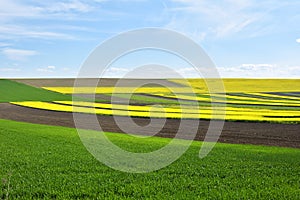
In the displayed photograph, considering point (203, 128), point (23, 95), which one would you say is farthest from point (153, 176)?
point (23, 95)

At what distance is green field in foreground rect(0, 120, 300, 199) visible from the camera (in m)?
12.2

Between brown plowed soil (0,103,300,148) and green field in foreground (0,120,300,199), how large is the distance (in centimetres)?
655

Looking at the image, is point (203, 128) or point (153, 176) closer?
point (153, 176)

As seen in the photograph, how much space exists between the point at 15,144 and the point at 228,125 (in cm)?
2034

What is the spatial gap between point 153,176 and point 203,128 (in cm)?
2014

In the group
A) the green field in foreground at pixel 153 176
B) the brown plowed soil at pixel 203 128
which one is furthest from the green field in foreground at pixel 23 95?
the green field in foreground at pixel 153 176

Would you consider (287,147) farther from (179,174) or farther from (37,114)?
(37,114)

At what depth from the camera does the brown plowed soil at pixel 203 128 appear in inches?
1096

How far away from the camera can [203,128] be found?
34.1 m

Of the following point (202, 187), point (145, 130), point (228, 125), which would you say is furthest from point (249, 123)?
point (202, 187)

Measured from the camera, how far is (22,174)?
14.4m

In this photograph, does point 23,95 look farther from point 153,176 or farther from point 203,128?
point 153,176

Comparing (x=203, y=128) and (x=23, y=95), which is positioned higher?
(x=23, y=95)

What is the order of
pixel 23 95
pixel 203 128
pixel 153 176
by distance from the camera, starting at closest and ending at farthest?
pixel 153 176 → pixel 203 128 → pixel 23 95
